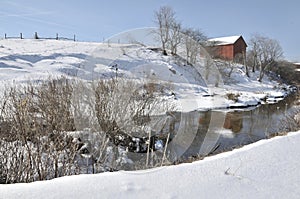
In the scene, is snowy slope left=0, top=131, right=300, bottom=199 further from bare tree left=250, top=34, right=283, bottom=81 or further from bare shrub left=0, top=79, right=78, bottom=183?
bare tree left=250, top=34, right=283, bottom=81

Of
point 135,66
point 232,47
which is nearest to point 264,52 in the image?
point 232,47

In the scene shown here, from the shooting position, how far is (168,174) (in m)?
2.83

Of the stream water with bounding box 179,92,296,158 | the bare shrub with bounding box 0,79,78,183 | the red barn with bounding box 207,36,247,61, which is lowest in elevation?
the stream water with bounding box 179,92,296,158

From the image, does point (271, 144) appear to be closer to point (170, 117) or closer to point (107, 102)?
point (107, 102)

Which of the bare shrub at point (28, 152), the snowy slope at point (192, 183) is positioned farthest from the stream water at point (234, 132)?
the snowy slope at point (192, 183)

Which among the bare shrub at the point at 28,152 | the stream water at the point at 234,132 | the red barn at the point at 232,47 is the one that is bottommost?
the stream water at the point at 234,132

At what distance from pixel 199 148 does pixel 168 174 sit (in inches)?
236

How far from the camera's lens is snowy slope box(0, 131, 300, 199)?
7.88 feet

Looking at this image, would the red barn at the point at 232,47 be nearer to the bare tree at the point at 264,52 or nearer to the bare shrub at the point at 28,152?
the bare tree at the point at 264,52

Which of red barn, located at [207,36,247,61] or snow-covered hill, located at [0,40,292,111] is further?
red barn, located at [207,36,247,61]

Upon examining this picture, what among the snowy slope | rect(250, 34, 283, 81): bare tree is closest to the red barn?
rect(250, 34, 283, 81): bare tree

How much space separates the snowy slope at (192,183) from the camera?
2.40m

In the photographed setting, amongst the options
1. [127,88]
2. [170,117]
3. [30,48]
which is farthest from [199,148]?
[30,48]

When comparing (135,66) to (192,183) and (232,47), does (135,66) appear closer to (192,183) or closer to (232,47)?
(192,183)
